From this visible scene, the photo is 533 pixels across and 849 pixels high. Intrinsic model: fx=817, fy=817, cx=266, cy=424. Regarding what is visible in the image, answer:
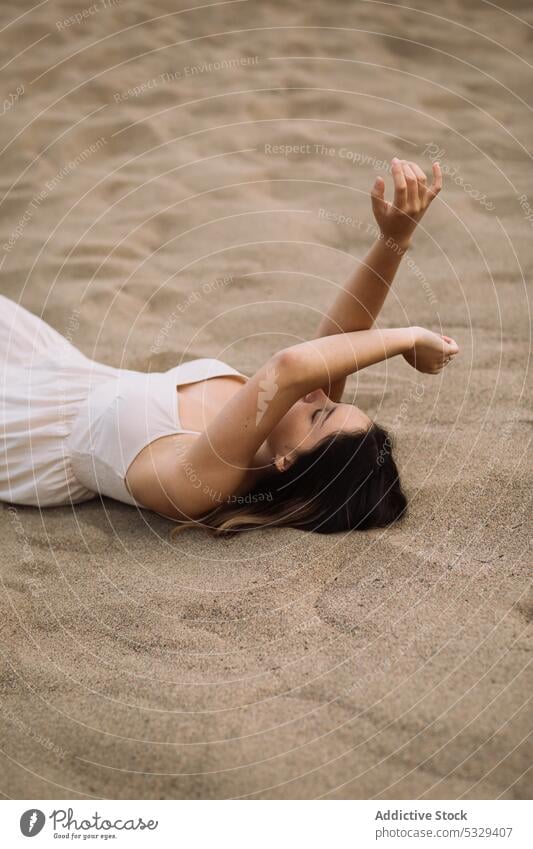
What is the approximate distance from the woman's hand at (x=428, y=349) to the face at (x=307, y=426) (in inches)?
7.0

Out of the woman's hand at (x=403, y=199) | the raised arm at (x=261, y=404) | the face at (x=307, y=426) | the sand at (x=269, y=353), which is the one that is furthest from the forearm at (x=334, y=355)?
the sand at (x=269, y=353)

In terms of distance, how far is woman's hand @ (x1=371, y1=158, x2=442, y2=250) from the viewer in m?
1.58

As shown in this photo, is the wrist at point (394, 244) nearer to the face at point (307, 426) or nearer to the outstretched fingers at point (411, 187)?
the outstretched fingers at point (411, 187)

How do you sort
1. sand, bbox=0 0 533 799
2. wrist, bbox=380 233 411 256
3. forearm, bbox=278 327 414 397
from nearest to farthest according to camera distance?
1. sand, bbox=0 0 533 799
2. forearm, bbox=278 327 414 397
3. wrist, bbox=380 233 411 256

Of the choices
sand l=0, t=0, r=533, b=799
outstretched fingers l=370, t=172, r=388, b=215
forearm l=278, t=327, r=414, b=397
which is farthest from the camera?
outstretched fingers l=370, t=172, r=388, b=215

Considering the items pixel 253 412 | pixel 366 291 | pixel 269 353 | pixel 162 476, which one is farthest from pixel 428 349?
pixel 269 353

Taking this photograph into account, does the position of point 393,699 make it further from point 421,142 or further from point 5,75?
point 5,75

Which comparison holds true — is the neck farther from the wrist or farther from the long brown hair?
the wrist

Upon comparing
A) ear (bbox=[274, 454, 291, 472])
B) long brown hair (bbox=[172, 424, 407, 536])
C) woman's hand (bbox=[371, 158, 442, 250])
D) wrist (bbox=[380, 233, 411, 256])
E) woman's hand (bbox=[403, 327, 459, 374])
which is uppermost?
woman's hand (bbox=[371, 158, 442, 250])

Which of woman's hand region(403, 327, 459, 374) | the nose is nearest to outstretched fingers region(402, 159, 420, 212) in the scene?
woman's hand region(403, 327, 459, 374)

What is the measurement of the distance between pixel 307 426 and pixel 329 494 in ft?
0.48

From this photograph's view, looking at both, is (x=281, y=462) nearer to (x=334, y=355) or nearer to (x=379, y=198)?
(x=334, y=355)

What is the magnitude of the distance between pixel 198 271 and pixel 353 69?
1674 millimetres

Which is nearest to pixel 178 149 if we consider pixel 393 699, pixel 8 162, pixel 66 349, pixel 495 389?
pixel 8 162
